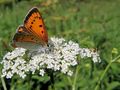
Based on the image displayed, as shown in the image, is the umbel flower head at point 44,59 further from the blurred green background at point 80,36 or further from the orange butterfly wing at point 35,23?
the blurred green background at point 80,36

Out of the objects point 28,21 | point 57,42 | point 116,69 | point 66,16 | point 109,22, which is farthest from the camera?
point 66,16

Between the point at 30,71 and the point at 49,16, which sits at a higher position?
the point at 49,16

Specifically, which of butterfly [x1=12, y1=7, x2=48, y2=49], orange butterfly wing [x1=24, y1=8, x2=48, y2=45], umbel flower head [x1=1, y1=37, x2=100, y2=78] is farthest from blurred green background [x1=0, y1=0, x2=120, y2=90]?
orange butterfly wing [x1=24, y1=8, x2=48, y2=45]

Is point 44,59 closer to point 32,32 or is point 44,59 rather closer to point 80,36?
point 32,32

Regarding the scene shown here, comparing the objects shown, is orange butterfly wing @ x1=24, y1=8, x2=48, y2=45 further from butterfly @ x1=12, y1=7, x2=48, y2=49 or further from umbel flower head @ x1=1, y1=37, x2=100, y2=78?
umbel flower head @ x1=1, y1=37, x2=100, y2=78

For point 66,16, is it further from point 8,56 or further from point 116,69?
point 8,56

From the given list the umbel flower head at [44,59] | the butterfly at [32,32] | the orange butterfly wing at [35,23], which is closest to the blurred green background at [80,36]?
the umbel flower head at [44,59]

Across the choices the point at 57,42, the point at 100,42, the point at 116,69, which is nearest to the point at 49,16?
the point at 100,42

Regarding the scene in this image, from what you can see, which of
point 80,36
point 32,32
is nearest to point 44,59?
point 32,32
